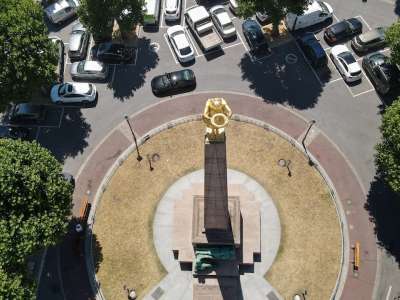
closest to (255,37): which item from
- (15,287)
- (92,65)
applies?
(92,65)

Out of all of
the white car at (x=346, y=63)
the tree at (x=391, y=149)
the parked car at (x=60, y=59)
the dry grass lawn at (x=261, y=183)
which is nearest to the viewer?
the tree at (x=391, y=149)

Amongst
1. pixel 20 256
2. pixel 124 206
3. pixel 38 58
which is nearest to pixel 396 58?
A: pixel 124 206

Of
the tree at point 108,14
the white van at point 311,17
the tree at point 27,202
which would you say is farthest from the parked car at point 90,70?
the white van at point 311,17

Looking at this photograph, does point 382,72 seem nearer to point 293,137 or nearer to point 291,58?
point 291,58

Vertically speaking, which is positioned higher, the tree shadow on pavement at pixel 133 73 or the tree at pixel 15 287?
the tree shadow on pavement at pixel 133 73

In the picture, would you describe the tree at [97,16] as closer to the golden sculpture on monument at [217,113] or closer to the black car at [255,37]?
the black car at [255,37]

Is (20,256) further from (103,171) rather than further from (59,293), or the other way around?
(103,171)

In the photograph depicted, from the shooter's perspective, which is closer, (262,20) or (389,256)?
(389,256)
